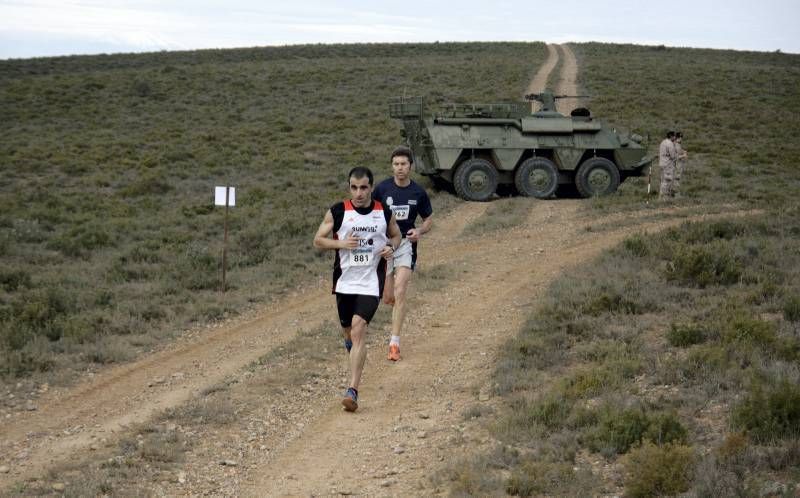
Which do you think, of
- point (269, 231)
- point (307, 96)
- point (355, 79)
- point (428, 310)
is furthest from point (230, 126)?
point (428, 310)

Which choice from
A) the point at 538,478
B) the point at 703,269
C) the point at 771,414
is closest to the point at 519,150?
the point at 703,269

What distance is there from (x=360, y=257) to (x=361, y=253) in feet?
0.11

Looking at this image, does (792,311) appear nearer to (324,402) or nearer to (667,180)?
(324,402)

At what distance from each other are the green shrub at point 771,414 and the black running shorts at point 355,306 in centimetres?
280

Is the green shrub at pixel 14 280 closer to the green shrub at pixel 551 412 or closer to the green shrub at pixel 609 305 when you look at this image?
the green shrub at pixel 609 305

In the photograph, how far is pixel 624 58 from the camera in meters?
60.0

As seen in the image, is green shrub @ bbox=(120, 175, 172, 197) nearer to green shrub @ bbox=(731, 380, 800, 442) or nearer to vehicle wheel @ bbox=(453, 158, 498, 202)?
vehicle wheel @ bbox=(453, 158, 498, 202)

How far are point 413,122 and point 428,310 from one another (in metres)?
9.88

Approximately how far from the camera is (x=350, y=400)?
23.5 feet

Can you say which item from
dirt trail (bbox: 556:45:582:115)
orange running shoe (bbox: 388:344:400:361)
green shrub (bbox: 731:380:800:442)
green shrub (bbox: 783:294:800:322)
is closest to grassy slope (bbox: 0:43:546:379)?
dirt trail (bbox: 556:45:582:115)

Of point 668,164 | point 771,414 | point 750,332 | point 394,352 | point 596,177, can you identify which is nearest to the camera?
point 771,414

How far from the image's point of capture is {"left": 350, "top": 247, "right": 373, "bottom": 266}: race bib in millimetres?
7207

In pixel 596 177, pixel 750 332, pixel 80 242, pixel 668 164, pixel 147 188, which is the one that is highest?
pixel 668 164

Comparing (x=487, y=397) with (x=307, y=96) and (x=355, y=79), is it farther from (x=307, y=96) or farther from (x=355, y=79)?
(x=355, y=79)
